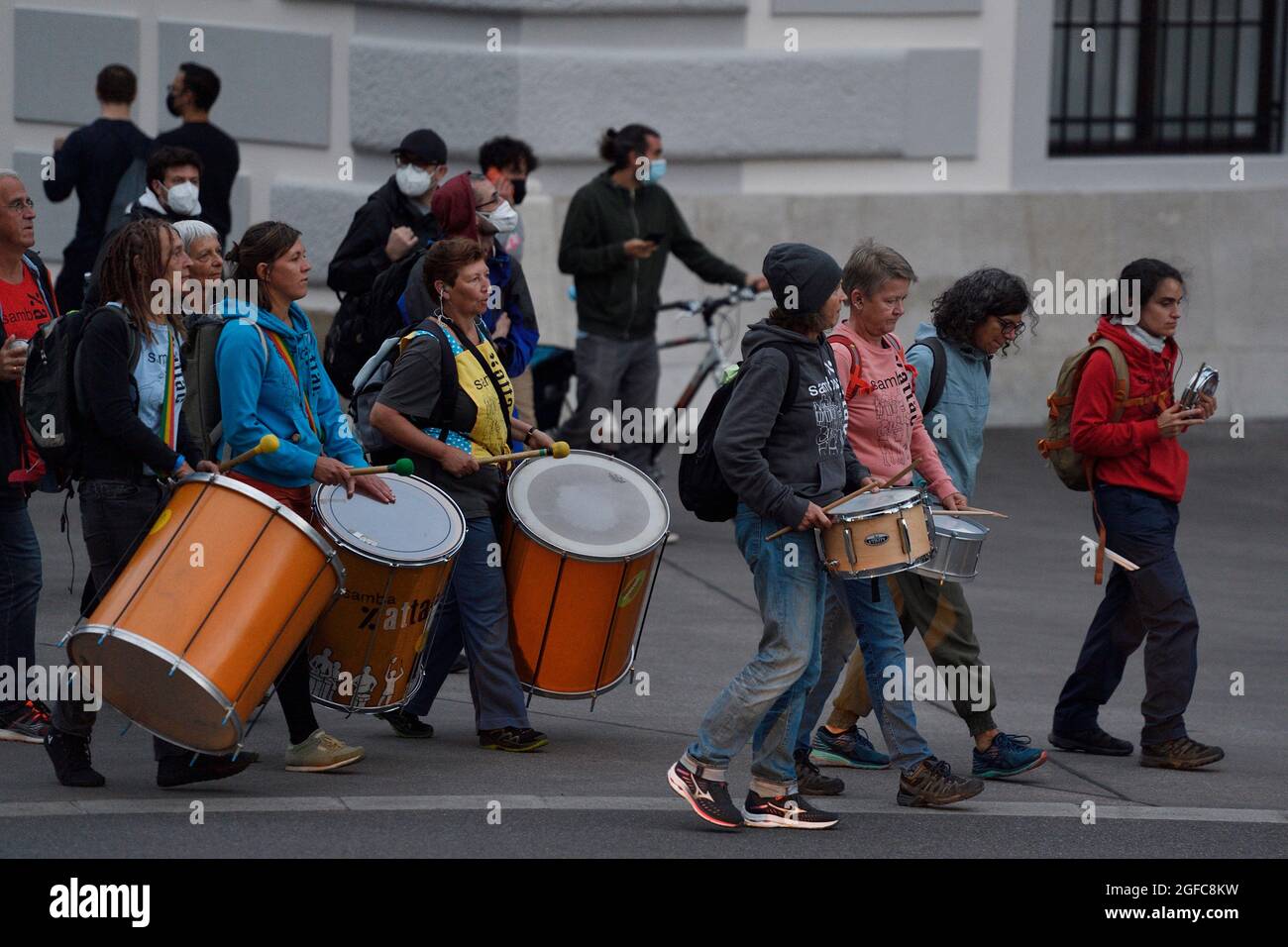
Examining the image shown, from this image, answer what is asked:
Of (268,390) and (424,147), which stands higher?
(424,147)

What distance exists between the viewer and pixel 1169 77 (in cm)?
1504

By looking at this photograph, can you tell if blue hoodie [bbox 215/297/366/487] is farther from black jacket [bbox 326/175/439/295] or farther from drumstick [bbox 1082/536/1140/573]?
drumstick [bbox 1082/536/1140/573]

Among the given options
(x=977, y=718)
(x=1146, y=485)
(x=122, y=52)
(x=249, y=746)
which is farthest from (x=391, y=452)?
(x=122, y=52)

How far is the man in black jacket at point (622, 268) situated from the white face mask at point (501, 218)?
272cm

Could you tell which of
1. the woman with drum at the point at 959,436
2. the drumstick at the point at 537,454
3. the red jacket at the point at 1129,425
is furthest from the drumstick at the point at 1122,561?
the drumstick at the point at 537,454

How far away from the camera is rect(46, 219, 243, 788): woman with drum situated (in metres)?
6.05

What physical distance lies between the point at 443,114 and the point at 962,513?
7729 mm

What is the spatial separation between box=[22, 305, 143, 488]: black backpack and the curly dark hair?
2.64 metres

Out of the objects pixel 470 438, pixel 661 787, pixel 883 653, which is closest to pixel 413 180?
pixel 470 438

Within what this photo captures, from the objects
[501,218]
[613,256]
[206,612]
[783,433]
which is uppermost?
[501,218]

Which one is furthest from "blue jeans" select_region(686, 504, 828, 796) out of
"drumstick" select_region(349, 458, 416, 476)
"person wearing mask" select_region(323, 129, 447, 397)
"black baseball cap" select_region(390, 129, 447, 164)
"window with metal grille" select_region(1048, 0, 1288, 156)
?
"window with metal grille" select_region(1048, 0, 1288, 156)

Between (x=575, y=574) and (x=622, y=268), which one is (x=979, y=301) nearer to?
(x=575, y=574)

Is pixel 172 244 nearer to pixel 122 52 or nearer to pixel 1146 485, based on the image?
pixel 1146 485

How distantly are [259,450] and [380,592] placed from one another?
2.05ft
